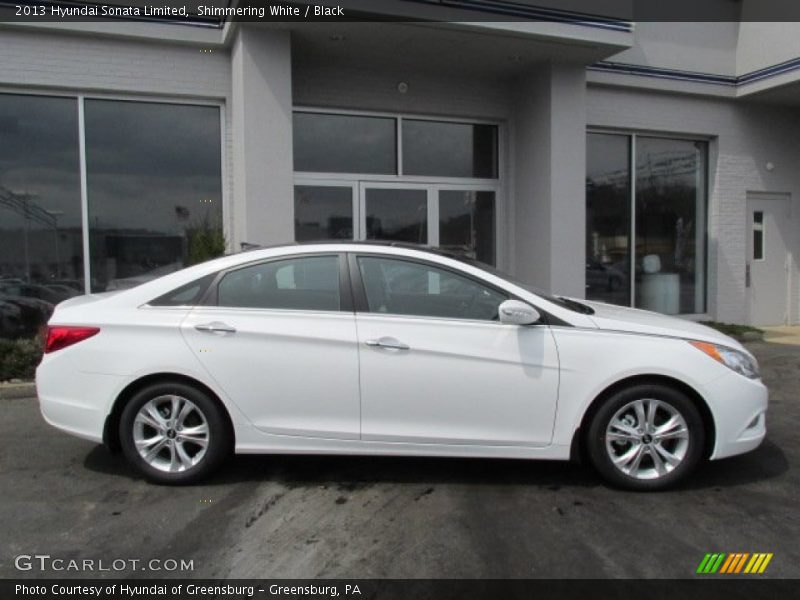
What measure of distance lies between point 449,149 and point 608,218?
294 centimetres

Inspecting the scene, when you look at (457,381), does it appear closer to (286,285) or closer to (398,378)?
(398,378)

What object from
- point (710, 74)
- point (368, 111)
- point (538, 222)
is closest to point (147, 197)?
point (368, 111)

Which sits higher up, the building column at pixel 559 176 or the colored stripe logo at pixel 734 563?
the building column at pixel 559 176

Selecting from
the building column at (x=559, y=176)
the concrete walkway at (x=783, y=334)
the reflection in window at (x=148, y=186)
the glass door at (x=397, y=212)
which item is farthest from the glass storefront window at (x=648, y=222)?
the reflection in window at (x=148, y=186)

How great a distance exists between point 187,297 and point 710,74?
10015mm

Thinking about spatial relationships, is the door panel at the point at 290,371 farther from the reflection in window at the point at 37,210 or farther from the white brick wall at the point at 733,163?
the white brick wall at the point at 733,163

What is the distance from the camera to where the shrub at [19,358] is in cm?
709

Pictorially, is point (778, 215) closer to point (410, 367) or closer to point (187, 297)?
point (410, 367)

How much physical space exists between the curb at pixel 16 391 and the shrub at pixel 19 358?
276 mm

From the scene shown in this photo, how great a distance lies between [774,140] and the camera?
A: 37.9ft

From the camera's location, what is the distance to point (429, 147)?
32.1 ft

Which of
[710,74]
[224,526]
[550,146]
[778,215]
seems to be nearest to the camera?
[224,526]

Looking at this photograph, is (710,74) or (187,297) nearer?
(187,297)

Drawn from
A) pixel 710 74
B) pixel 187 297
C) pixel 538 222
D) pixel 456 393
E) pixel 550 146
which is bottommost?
pixel 456 393
